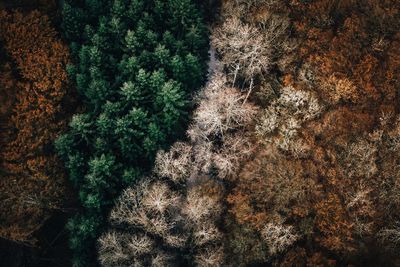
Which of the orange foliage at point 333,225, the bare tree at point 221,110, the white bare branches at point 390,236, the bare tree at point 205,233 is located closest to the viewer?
the white bare branches at point 390,236

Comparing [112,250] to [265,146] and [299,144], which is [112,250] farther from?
[299,144]

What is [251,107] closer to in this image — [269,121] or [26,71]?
[269,121]

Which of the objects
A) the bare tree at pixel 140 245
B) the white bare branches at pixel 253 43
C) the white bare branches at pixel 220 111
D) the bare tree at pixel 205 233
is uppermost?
the white bare branches at pixel 253 43

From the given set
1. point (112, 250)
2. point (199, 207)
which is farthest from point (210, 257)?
point (112, 250)

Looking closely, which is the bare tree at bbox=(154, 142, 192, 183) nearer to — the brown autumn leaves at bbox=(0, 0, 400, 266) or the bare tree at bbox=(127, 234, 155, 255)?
the brown autumn leaves at bbox=(0, 0, 400, 266)

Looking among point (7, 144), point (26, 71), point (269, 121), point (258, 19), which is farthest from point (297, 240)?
point (26, 71)

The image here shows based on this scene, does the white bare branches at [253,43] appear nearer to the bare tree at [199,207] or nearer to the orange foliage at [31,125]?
the bare tree at [199,207]

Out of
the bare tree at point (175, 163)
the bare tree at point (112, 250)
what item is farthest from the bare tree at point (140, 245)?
the bare tree at point (175, 163)

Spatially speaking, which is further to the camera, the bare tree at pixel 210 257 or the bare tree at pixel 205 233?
the bare tree at pixel 205 233

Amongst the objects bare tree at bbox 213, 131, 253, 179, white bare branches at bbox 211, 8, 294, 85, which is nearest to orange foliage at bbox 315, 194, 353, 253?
bare tree at bbox 213, 131, 253, 179
